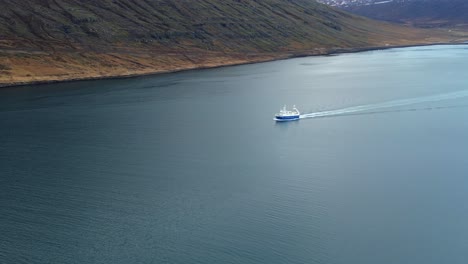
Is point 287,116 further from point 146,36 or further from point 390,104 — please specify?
point 146,36

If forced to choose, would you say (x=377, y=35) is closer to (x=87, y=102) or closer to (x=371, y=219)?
(x=87, y=102)

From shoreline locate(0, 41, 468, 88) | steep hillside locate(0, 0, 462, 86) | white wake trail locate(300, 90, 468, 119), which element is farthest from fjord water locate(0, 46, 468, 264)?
steep hillside locate(0, 0, 462, 86)

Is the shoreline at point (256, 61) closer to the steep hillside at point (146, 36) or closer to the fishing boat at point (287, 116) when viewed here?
the steep hillside at point (146, 36)

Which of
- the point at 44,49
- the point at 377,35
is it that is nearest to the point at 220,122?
the point at 44,49

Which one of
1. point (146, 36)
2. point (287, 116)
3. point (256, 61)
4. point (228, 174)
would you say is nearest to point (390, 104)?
point (287, 116)

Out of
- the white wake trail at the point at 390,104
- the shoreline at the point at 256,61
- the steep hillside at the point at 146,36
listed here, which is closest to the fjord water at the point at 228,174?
the white wake trail at the point at 390,104

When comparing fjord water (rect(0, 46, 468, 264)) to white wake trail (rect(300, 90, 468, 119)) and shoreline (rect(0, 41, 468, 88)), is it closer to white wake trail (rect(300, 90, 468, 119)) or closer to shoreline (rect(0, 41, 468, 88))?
white wake trail (rect(300, 90, 468, 119))

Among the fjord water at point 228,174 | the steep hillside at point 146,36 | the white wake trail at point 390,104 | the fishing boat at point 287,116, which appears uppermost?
the steep hillside at point 146,36
